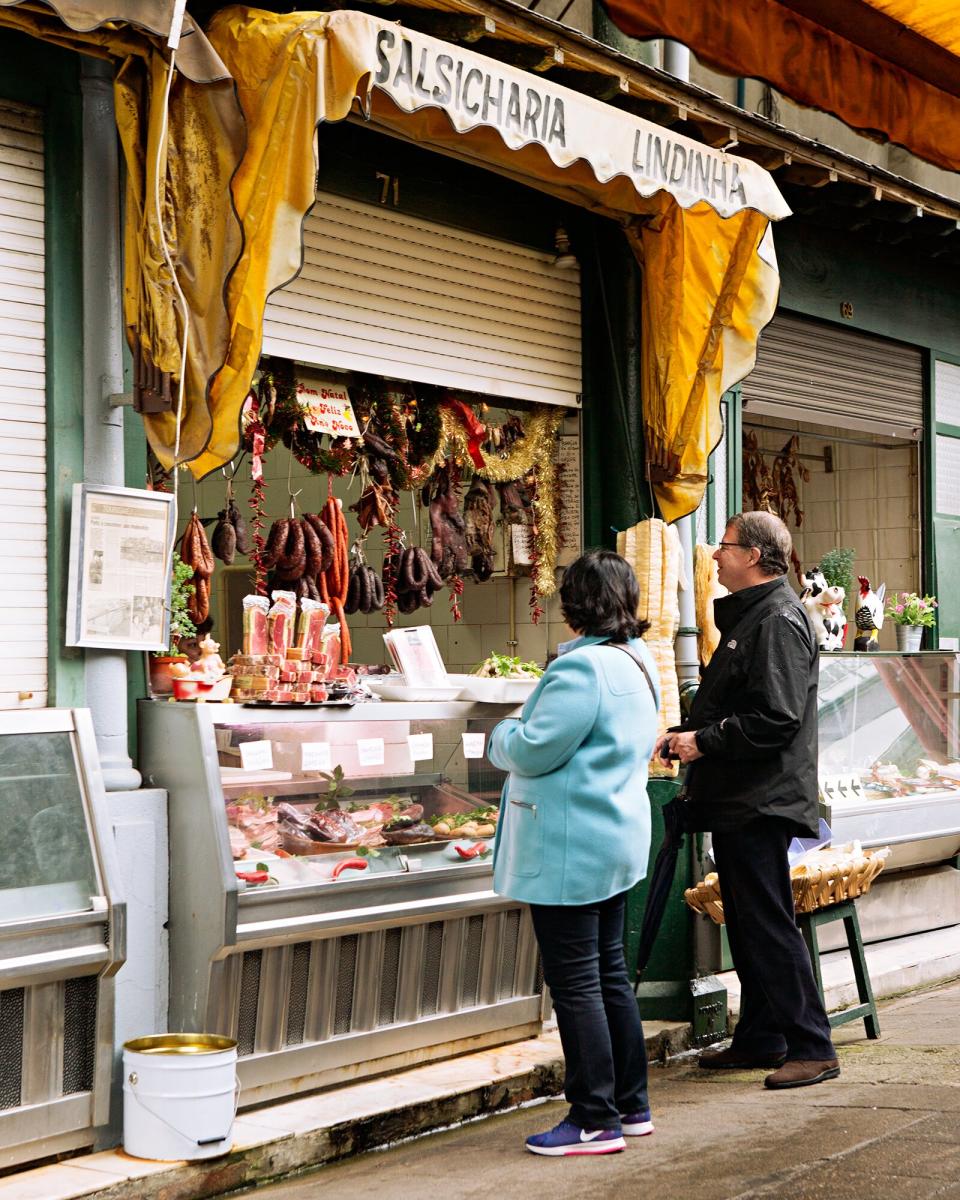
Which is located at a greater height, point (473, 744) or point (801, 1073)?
point (473, 744)

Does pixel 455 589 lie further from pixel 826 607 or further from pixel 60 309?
pixel 60 309

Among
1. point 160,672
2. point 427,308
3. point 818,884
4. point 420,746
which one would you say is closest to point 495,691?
point 420,746

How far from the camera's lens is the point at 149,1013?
5016mm

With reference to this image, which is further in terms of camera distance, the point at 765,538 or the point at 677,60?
the point at 677,60

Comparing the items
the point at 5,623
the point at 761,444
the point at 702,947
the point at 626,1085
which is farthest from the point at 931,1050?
the point at 761,444

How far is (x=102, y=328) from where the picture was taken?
204 inches

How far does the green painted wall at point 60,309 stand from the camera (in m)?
5.08

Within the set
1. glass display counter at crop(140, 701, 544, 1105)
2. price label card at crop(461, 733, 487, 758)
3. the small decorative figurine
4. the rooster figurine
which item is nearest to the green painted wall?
glass display counter at crop(140, 701, 544, 1105)

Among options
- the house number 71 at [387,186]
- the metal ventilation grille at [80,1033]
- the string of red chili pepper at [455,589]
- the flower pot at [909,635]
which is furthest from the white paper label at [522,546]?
the metal ventilation grille at [80,1033]

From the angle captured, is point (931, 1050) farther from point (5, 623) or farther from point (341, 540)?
point (5, 623)

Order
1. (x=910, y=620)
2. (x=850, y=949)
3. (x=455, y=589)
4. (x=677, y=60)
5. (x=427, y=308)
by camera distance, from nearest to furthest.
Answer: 1. (x=850, y=949)
2. (x=427, y=308)
3. (x=455, y=589)
4. (x=677, y=60)
5. (x=910, y=620)

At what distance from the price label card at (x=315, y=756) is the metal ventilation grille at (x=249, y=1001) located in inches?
27.8

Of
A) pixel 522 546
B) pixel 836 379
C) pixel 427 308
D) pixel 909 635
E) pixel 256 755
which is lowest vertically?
pixel 256 755

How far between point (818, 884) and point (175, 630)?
271 cm
